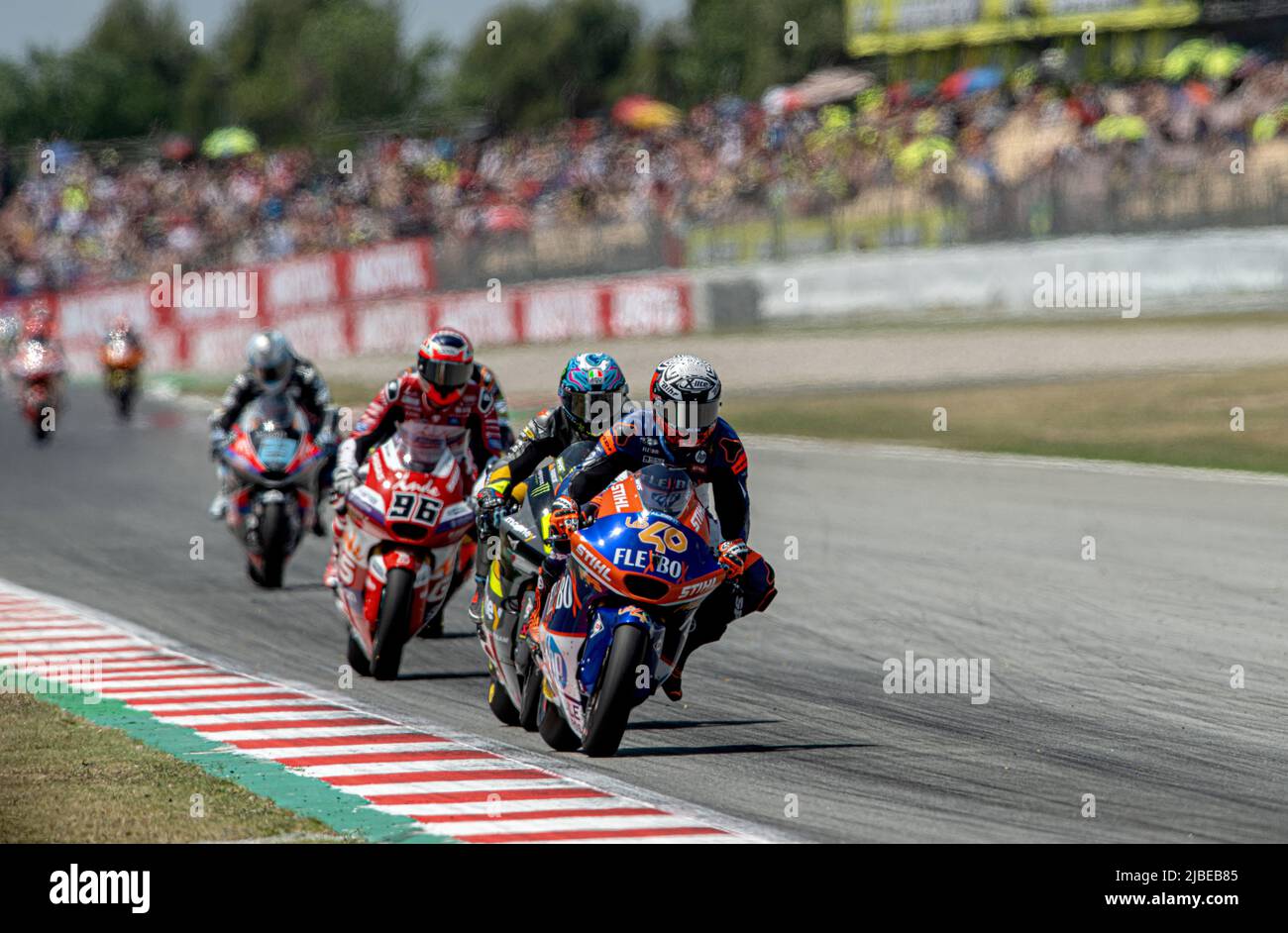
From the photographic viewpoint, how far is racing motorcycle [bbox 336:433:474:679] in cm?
1012

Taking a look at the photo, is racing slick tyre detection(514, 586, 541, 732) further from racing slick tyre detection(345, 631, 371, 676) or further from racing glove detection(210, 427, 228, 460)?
racing glove detection(210, 427, 228, 460)

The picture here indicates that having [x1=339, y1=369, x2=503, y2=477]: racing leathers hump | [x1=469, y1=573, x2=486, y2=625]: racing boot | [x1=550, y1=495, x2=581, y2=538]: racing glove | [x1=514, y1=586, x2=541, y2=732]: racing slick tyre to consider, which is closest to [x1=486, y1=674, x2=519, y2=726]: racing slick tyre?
[x1=514, y1=586, x2=541, y2=732]: racing slick tyre

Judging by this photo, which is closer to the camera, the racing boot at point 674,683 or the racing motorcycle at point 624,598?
the racing motorcycle at point 624,598

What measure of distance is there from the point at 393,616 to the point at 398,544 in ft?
1.20

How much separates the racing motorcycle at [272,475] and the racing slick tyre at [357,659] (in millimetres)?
2970

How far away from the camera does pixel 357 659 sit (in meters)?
10.6

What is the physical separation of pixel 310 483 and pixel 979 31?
112ft

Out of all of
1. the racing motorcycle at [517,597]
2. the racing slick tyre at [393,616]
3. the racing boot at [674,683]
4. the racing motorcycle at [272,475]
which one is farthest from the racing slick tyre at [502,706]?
the racing motorcycle at [272,475]

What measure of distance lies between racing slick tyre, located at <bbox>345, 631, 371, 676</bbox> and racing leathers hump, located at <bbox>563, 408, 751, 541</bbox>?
2823mm

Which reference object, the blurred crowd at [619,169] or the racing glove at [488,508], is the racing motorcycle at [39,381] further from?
the racing glove at [488,508]

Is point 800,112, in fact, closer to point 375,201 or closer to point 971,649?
point 375,201

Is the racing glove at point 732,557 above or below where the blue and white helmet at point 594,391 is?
below

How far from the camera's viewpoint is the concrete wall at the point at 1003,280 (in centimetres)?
2994

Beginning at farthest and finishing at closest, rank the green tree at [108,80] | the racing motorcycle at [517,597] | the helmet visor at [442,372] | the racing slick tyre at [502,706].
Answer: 1. the green tree at [108,80]
2. the helmet visor at [442,372]
3. the racing slick tyre at [502,706]
4. the racing motorcycle at [517,597]
